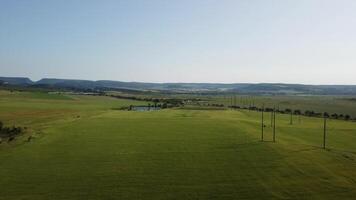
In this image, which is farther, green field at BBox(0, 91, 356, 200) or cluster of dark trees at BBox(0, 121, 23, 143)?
cluster of dark trees at BBox(0, 121, 23, 143)

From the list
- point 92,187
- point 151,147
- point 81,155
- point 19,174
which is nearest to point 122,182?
point 92,187

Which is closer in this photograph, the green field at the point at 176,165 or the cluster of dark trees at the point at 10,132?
the green field at the point at 176,165

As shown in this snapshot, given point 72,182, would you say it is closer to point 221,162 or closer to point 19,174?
point 19,174

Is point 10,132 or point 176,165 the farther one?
point 10,132

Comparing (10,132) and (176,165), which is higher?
(10,132)

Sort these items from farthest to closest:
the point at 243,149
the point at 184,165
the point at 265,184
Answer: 1. the point at 243,149
2. the point at 184,165
3. the point at 265,184

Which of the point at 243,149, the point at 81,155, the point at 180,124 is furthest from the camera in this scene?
the point at 180,124

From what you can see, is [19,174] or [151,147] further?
[151,147]

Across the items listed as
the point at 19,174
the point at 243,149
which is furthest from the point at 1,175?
the point at 243,149
